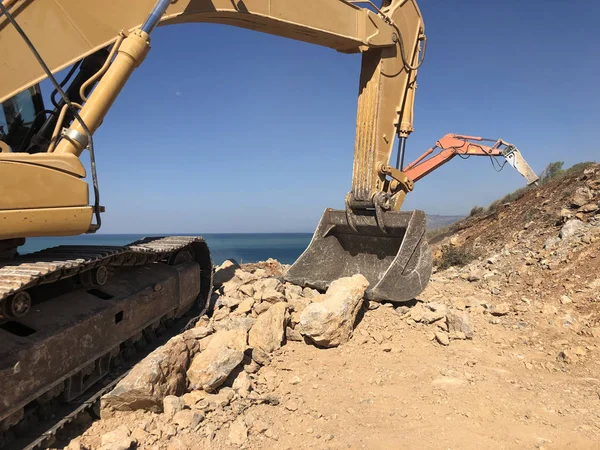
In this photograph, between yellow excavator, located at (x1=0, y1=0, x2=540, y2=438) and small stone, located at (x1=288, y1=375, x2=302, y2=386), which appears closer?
yellow excavator, located at (x1=0, y1=0, x2=540, y2=438)

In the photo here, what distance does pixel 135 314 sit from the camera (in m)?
3.99

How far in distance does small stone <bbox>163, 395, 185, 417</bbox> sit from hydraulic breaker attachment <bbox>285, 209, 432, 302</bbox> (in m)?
2.61

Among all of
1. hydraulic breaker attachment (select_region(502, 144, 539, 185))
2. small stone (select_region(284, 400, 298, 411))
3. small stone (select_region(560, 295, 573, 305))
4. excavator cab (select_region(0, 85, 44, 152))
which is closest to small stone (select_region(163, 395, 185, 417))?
small stone (select_region(284, 400, 298, 411))

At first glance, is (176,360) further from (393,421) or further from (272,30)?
(272,30)

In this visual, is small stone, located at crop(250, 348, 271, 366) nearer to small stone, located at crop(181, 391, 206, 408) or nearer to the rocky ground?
the rocky ground

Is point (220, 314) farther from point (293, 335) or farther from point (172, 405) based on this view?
point (172, 405)

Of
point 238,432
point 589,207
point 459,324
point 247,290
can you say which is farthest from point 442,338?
point 589,207

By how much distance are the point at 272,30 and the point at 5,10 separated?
2922 mm

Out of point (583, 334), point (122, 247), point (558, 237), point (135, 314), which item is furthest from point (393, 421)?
point (558, 237)

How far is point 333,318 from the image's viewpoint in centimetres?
448

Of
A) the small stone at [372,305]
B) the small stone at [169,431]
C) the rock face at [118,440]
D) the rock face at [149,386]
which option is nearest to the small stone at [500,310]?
the small stone at [372,305]

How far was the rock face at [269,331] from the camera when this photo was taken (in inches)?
170

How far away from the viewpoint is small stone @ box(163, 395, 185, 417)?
3.23 meters

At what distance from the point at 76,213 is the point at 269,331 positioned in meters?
2.00
